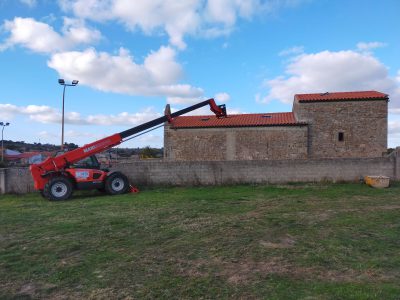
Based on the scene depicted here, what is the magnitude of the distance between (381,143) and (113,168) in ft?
57.2

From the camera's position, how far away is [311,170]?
49.2ft

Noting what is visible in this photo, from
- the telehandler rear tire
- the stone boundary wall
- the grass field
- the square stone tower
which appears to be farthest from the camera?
the square stone tower

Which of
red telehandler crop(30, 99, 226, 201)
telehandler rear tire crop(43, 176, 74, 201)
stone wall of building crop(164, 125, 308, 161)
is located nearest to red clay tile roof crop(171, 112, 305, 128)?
stone wall of building crop(164, 125, 308, 161)

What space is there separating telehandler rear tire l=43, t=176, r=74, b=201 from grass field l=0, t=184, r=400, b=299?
1.87m

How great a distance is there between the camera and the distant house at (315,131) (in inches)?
942

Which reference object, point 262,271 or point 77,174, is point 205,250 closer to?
point 262,271

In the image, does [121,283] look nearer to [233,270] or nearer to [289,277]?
[233,270]

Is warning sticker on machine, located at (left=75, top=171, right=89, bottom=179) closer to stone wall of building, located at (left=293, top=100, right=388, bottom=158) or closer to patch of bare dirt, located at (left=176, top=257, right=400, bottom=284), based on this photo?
patch of bare dirt, located at (left=176, top=257, right=400, bottom=284)

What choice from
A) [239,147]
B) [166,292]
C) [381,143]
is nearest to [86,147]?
[166,292]

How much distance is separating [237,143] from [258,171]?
10.5m

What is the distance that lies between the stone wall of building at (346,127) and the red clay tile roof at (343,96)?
11.0 inches

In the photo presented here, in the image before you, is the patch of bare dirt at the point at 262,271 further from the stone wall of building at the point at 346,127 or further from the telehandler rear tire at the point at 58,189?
the stone wall of building at the point at 346,127

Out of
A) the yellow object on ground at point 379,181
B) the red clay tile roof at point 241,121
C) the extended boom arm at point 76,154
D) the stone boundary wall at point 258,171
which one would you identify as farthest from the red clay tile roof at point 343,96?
the extended boom arm at point 76,154

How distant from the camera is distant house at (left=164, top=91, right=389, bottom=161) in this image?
78.5 ft
